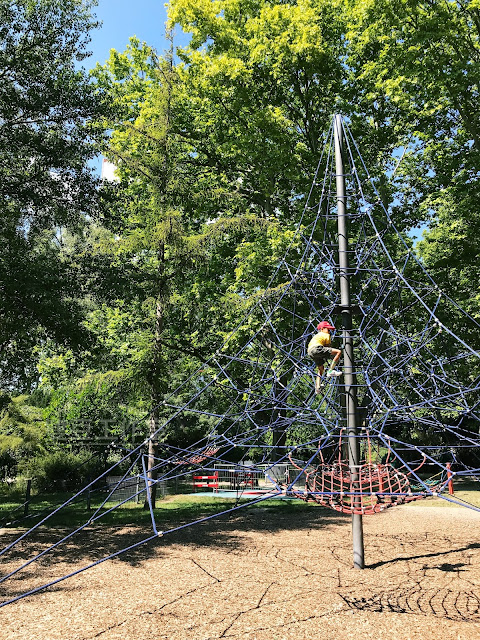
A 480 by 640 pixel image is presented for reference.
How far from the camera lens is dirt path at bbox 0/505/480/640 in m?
4.61

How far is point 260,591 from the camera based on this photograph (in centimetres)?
577

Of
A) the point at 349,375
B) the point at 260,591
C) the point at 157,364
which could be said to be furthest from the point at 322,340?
the point at 157,364

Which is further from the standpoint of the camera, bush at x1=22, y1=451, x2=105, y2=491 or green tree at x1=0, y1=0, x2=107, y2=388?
bush at x1=22, y1=451, x2=105, y2=491

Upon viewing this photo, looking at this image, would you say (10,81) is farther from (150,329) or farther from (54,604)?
(54,604)

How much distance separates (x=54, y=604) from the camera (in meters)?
5.38

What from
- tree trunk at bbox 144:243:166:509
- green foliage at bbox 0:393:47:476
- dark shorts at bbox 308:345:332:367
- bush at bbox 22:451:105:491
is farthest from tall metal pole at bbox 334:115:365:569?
green foliage at bbox 0:393:47:476

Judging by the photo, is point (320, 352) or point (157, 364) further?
point (157, 364)

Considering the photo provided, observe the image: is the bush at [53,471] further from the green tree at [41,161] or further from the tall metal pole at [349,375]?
the tall metal pole at [349,375]

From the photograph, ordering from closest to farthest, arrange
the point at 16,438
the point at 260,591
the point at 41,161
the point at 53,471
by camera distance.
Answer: the point at 260,591
the point at 41,161
the point at 16,438
the point at 53,471

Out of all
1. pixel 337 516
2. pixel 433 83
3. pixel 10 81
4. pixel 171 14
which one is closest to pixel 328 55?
pixel 433 83

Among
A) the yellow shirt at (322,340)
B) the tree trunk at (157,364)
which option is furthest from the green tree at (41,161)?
the yellow shirt at (322,340)

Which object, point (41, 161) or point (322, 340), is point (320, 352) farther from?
point (41, 161)

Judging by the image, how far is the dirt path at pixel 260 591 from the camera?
461 centimetres

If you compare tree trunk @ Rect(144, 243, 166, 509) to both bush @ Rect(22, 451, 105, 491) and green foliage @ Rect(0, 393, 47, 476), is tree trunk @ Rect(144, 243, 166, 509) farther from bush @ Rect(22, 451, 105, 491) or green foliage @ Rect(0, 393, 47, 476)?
green foliage @ Rect(0, 393, 47, 476)
